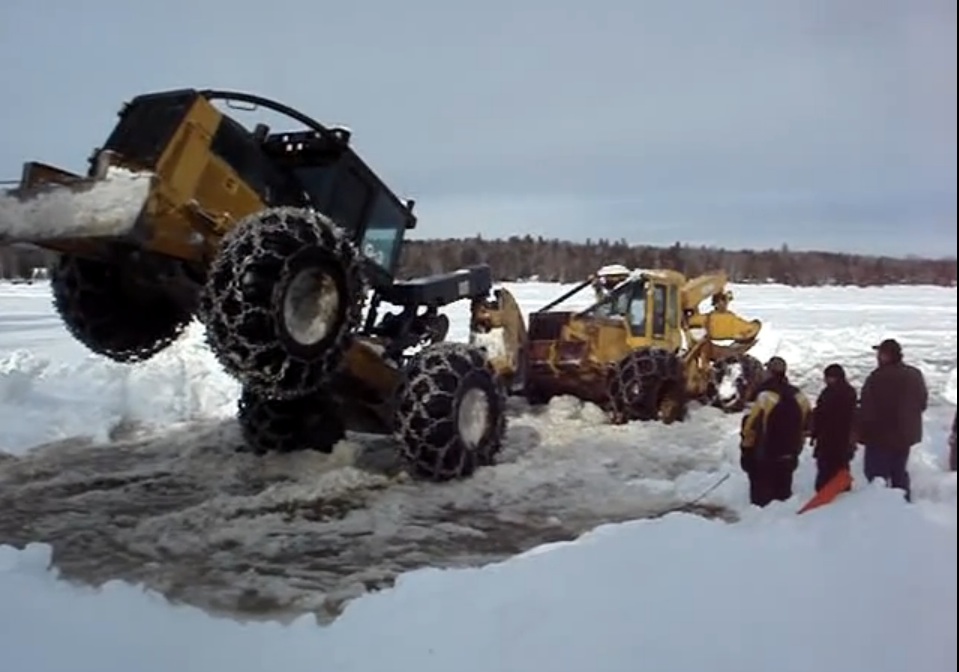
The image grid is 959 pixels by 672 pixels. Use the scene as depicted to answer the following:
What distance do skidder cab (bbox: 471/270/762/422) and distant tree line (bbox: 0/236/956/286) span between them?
6cm

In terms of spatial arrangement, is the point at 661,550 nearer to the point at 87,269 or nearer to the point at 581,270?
the point at 581,270

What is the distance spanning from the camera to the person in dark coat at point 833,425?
1337mm

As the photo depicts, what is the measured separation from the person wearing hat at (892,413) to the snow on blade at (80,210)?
1.27m

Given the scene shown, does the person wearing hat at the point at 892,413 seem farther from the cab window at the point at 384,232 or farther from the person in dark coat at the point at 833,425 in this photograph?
the cab window at the point at 384,232

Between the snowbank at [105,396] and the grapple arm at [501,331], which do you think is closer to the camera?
the grapple arm at [501,331]

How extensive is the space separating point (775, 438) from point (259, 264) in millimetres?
914

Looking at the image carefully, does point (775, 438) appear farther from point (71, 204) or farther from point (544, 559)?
point (71, 204)

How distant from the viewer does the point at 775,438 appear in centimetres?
146

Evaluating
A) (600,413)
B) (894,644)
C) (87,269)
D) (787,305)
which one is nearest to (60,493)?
(87,269)

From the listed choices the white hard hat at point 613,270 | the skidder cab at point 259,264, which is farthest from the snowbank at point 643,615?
the skidder cab at point 259,264

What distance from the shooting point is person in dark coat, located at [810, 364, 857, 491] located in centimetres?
134

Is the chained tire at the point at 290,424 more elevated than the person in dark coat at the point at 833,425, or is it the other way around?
Result: the person in dark coat at the point at 833,425

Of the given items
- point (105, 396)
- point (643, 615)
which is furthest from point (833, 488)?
point (105, 396)

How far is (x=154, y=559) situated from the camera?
1.79 metres
